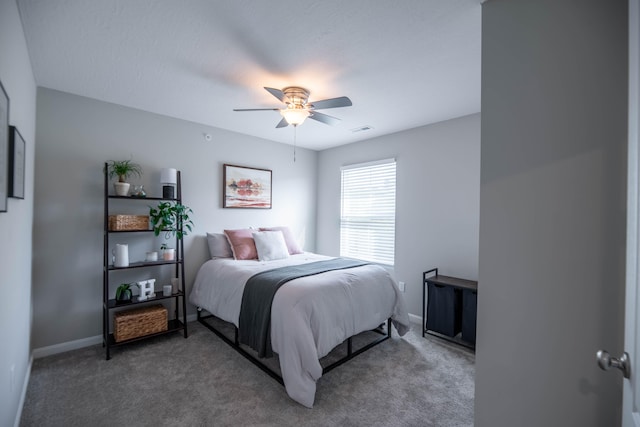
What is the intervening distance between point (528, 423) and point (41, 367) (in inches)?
145

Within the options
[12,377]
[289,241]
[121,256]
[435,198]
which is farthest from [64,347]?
[435,198]

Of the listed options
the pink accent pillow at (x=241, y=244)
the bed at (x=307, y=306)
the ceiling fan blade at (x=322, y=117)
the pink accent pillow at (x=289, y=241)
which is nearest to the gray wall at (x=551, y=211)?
the bed at (x=307, y=306)

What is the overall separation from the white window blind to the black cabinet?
978 millimetres

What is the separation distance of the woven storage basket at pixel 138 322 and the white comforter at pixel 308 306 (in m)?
0.45

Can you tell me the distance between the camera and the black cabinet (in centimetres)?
292

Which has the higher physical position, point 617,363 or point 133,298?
point 617,363

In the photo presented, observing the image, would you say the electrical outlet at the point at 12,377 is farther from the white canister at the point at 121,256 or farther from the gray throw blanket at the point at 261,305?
the gray throw blanket at the point at 261,305

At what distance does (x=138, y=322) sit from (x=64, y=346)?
71cm

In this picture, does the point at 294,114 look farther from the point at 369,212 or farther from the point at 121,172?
the point at 369,212

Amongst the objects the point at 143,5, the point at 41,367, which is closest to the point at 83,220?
the point at 41,367

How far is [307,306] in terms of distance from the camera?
2.25 m

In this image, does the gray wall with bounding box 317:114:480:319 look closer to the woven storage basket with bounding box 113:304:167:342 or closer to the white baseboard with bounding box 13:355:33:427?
the woven storage basket with bounding box 113:304:167:342

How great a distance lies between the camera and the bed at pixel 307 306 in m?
2.10

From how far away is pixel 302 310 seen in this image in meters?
2.21
